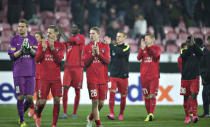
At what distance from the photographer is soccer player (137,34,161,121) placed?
10859mm

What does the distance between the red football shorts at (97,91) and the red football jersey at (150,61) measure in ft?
8.35

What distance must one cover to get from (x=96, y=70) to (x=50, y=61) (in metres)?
0.96

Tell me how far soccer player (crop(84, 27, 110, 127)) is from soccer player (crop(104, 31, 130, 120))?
7.88 feet

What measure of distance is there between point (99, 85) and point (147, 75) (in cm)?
261

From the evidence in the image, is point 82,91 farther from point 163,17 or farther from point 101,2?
point 163,17

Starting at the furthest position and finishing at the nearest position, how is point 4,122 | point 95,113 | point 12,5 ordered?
1. point 12,5
2. point 4,122
3. point 95,113

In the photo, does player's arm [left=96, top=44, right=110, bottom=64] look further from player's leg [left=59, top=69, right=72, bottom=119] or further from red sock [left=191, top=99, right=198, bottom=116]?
red sock [left=191, top=99, right=198, bottom=116]

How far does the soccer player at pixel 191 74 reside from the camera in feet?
34.2

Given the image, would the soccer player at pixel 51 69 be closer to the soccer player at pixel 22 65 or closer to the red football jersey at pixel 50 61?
the red football jersey at pixel 50 61

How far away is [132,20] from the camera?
63.2 feet

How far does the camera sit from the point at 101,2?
18.9 metres

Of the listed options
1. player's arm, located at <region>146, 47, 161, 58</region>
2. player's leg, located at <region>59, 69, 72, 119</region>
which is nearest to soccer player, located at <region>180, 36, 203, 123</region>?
player's arm, located at <region>146, 47, 161, 58</region>

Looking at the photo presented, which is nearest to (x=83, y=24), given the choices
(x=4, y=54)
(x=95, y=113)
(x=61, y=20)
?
(x=61, y=20)

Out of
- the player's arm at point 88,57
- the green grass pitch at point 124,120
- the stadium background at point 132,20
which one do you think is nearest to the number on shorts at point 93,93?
the player's arm at point 88,57
